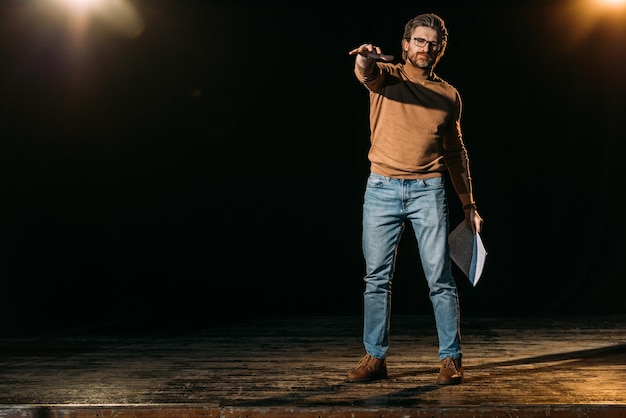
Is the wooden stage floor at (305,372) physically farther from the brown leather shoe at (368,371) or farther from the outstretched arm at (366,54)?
the outstretched arm at (366,54)

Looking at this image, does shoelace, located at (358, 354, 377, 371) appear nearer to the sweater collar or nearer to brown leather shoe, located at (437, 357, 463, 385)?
brown leather shoe, located at (437, 357, 463, 385)

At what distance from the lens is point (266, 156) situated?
17.8ft

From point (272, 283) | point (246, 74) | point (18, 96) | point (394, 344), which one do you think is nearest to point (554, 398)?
point (394, 344)

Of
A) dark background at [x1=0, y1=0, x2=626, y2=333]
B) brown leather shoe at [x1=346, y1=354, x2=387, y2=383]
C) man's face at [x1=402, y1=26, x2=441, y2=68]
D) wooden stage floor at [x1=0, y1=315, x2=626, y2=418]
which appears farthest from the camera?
dark background at [x1=0, y1=0, x2=626, y2=333]

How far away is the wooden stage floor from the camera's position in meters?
2.55

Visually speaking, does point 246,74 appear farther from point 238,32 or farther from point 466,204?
point 466,204

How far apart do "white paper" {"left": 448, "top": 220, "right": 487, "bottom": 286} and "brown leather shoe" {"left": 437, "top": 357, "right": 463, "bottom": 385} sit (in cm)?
30

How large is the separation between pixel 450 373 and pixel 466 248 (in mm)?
460

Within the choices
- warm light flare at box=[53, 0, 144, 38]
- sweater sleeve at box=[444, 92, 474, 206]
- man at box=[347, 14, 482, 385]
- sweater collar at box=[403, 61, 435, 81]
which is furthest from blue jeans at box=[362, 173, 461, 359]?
warm light flare at box=[53, 0, 144, 38]

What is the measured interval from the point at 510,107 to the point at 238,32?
180 centimetres

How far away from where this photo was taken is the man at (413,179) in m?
2.91

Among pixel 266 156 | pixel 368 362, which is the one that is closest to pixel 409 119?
pixel 368 362

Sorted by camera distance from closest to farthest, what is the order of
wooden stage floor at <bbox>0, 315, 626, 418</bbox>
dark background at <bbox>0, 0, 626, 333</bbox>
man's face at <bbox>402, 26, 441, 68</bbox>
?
1. wooden stage floor at <bbox>0, 315, 626, 418</bbox>
2. man's face at <bbox>402, 26, 441, 68</bbox>
3. dark background at <bbox>0, 0, 626, 333</bbox>

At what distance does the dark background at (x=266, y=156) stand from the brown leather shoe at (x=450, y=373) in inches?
91.9
